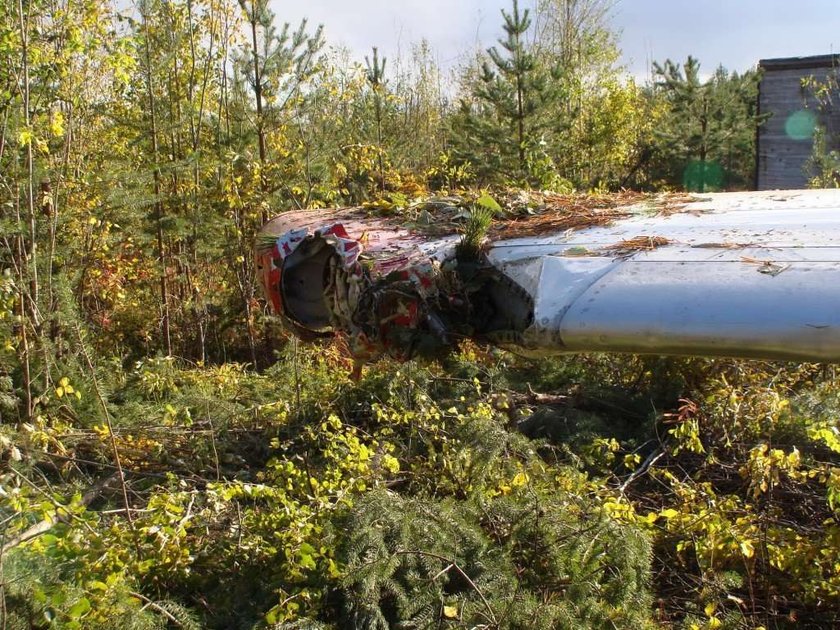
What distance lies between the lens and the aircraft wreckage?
127 centimetres

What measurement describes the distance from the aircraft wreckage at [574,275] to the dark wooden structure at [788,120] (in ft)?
46.5

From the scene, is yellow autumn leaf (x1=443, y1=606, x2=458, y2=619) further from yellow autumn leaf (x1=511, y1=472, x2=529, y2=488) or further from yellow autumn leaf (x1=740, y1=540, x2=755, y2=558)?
yellow autumn leaf (x1=740, y1=540, x2=755, y2=558)

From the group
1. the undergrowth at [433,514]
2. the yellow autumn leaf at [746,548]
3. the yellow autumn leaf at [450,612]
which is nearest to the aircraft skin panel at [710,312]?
the undergrowth at [433,514]

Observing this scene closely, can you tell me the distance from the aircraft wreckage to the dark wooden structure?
1419 centimetres

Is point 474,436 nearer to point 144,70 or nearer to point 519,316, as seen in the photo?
point 519,316

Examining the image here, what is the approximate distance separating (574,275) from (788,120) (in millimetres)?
15992

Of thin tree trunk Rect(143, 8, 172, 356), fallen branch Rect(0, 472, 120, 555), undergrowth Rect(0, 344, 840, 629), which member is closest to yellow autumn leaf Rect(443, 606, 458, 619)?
undergrowth Rect(0, 344, 840, 629)

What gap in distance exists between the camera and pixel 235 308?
820cm

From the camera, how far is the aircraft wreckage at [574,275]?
1.27 m

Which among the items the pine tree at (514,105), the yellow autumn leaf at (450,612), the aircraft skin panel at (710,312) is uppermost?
the pine tree at (514,105)

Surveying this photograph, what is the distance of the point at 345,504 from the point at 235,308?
5.02 m

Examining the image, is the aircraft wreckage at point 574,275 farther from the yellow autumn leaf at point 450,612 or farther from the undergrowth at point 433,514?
the yellow autumn leaf at point 450,612

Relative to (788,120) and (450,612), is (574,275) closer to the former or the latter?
(450,612)

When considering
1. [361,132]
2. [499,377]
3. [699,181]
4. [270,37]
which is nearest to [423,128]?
[361,132]
